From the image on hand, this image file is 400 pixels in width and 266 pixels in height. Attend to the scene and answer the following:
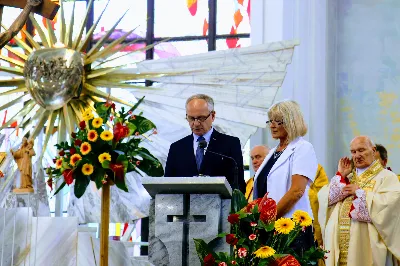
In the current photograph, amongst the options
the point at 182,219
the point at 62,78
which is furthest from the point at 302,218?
the point at 62,78

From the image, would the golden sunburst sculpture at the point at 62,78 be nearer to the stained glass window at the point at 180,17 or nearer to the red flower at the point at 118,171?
the stained glass window at the point at 180,17

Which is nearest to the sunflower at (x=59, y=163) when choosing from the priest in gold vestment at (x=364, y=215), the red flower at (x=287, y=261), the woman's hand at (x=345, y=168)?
the red flower at (x=287, y=261)

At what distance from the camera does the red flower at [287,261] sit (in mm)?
4750

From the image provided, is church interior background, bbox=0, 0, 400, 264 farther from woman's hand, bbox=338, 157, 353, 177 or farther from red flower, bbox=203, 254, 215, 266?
red flower, bbox=203, 254, 215, 266

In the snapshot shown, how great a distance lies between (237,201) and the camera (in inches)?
205

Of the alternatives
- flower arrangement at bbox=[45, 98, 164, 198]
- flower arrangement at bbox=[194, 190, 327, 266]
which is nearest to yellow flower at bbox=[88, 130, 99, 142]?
flower arrangement at bbox=[45, 98, 164, 198]

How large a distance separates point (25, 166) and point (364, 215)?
9.22 feet

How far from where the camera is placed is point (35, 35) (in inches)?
461

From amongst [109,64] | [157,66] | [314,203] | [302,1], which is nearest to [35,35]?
[109,64]

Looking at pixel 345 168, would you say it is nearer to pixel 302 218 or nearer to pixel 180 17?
pixel 302 218

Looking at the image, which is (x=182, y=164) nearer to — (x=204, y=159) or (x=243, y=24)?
(x=204, y=159)

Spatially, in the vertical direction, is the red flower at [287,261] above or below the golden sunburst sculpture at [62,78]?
below

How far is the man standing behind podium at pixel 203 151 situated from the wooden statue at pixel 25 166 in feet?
6.48

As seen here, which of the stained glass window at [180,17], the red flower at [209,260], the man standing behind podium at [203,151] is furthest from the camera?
the stained glass window at [180,17]
